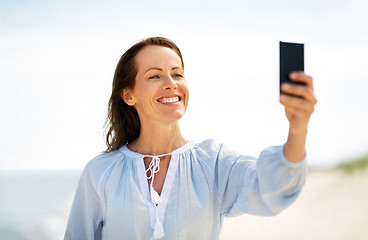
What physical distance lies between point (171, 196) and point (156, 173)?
19 cm

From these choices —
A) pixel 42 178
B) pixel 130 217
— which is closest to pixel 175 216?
pixel 130 217

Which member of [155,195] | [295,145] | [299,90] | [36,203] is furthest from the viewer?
[36,203]

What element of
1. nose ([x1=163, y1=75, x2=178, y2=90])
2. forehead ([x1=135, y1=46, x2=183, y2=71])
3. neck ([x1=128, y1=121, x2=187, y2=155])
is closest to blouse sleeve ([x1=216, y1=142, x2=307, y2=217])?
neck ([x1=128, y1=121, x2=187, y2=155])

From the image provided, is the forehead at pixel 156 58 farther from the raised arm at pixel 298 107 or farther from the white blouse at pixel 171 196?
the raised arm at pixel 298 107

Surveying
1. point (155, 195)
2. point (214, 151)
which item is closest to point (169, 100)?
point (214, 151)

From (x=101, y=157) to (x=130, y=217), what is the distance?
47 cm

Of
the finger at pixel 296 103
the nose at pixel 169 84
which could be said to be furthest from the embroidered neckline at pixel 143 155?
the finger at pixel 296 103

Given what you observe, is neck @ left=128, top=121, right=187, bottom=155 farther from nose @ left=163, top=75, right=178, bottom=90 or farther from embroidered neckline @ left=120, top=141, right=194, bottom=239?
nose @ left=163, top=75, right=178, bottom=90

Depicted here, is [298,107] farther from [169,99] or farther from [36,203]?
[36,203]

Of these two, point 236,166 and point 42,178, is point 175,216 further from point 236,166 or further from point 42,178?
point 42,178

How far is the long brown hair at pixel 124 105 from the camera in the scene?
8.24 feet

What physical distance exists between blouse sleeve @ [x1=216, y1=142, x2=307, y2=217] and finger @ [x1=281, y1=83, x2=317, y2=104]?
0.25m

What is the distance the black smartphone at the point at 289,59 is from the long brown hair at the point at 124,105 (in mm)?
1081

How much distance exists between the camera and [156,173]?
7.83 feet
